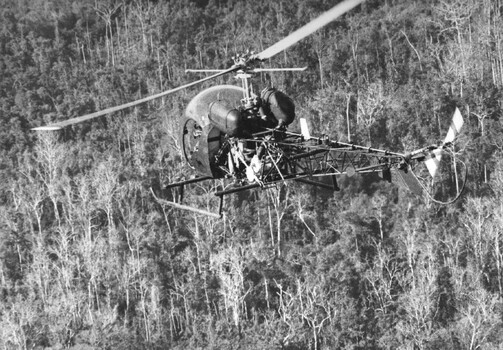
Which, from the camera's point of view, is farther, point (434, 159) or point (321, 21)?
point (434, 159)

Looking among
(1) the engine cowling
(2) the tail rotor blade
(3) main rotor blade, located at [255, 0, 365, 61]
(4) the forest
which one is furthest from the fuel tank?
(4) the forest

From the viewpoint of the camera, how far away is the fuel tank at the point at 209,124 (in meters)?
15.6

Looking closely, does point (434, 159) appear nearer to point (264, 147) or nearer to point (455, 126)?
point (455, 126)

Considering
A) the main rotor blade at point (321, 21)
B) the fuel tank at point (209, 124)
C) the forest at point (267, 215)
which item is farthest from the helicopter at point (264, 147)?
the forest at point (267, 215)

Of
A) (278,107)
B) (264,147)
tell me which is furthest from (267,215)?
(264,147)

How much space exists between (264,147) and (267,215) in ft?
101

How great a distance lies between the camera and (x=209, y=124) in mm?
16172

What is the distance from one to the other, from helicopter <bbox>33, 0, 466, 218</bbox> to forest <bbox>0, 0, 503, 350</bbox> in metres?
22.4

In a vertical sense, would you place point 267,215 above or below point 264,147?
below

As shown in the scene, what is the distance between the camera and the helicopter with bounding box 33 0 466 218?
14.6 m

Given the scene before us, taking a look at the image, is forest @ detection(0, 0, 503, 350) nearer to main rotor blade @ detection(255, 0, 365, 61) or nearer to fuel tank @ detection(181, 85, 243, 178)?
fuel tank @ detection(181, 85, 243, 178)

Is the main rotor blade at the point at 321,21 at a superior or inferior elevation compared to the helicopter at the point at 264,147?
superior

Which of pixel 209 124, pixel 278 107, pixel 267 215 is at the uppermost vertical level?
pixel 278 107

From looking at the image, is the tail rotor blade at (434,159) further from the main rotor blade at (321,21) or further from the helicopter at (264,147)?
the main rotor blade at (321,21)
